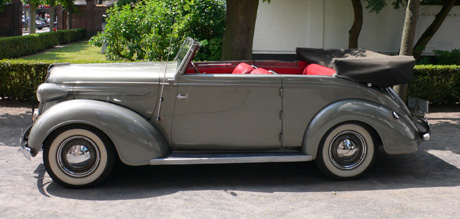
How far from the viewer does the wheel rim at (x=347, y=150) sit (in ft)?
20.1

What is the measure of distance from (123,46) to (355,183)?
960 centimetres

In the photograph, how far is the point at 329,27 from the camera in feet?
53.0

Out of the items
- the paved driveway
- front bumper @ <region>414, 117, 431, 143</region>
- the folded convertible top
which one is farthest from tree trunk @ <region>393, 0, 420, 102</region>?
the folded convertible top

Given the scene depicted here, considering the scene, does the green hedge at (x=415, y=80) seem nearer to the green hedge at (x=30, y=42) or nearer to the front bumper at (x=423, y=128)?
the front bumper at (x=423, y=128)

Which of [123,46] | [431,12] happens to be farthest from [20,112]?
[431,12]

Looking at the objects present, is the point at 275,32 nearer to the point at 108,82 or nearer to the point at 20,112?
the point at 20,112

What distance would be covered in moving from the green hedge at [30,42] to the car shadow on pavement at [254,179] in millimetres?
16276

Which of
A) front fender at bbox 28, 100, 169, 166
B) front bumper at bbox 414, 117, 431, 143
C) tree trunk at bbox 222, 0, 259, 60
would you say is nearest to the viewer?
front fender at bbox 28, 100, 169, 166

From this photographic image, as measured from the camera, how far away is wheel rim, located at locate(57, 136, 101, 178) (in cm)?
573

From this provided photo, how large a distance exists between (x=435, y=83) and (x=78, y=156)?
7.82 m

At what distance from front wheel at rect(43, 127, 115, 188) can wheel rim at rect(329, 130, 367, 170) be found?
2.42 m

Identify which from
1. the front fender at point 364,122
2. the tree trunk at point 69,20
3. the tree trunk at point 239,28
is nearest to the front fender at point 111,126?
the front fender at point 364,122

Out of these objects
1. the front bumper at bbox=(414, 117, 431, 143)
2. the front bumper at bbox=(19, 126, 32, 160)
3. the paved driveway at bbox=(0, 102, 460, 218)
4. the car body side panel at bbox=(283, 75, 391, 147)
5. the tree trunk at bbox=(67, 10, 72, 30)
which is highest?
the tree trunk at bbox=(67, 10, 72, 30)

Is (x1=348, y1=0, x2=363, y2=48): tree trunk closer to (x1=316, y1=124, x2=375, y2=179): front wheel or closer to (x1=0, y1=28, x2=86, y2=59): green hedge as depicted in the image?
(x1=316, y1=124, x2=375, y2=179): front wheel
